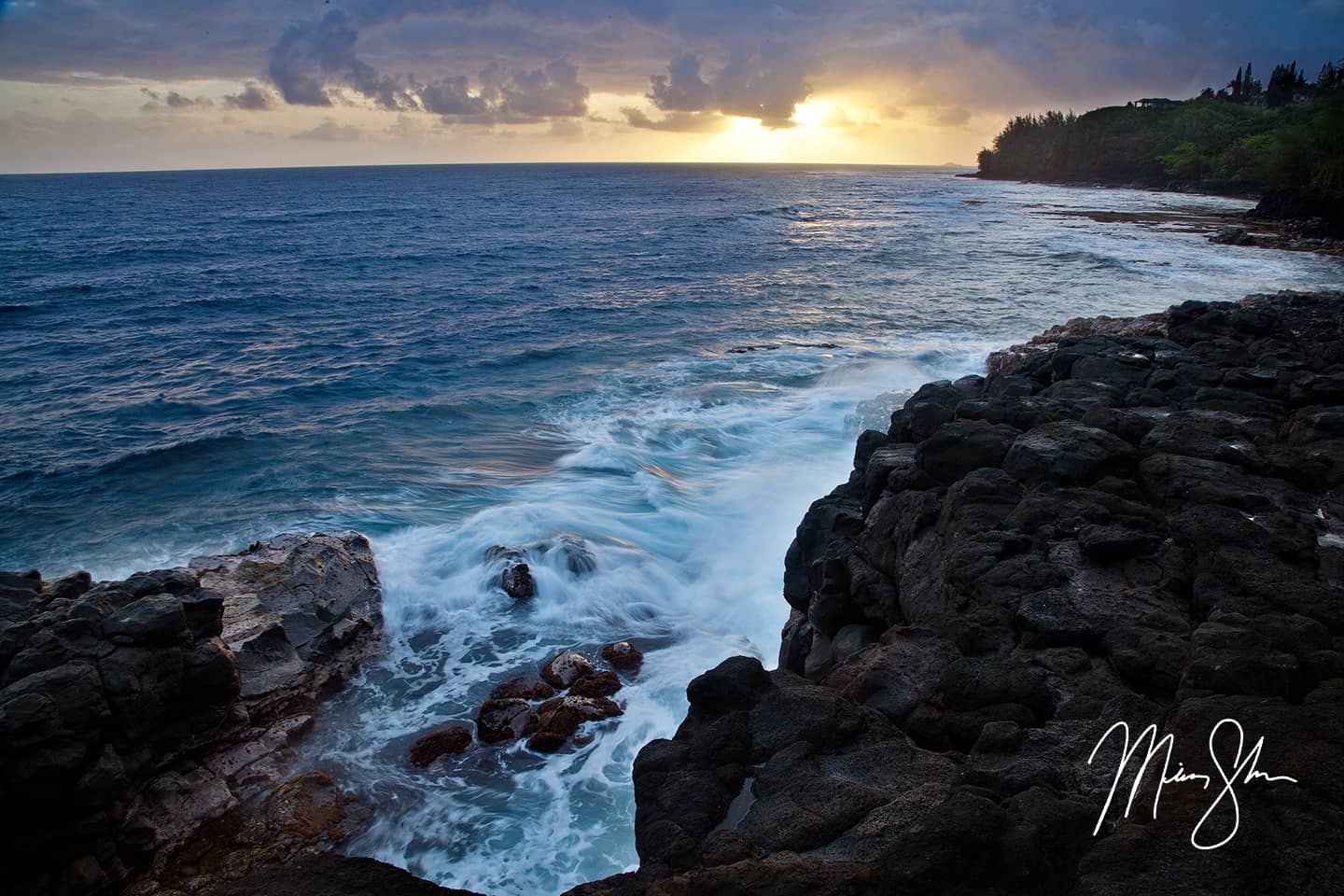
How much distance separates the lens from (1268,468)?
9.05 metres

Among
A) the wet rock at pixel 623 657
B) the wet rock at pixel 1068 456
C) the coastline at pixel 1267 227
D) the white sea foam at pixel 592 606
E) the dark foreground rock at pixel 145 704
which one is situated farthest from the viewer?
the coastline at pixel 1267 227

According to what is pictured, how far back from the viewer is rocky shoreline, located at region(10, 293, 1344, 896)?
417 centimetres

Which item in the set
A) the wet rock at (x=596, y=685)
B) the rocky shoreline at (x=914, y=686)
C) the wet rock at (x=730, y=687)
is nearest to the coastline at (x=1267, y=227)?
the rocky shoreline at (x=914, y=686)

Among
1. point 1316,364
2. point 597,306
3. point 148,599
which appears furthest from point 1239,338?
point 597,306

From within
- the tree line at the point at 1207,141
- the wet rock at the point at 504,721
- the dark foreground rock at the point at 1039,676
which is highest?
the tree line at the point at 1207,141

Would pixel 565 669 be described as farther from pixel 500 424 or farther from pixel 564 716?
pixel 500 424

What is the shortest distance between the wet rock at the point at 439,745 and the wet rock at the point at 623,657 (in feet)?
7.53

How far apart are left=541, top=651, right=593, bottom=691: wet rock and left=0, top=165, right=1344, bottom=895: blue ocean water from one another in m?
0.51

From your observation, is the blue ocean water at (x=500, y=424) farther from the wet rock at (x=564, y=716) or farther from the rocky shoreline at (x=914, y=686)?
the rocky shoreline at (x=914, y=686)

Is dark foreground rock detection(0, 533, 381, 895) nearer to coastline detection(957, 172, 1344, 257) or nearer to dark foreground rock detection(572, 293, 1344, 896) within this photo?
dark foreground rock detection(572, 293, 1344, 896)

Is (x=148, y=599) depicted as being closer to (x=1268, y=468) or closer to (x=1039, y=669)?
(x=1039, y=669)
